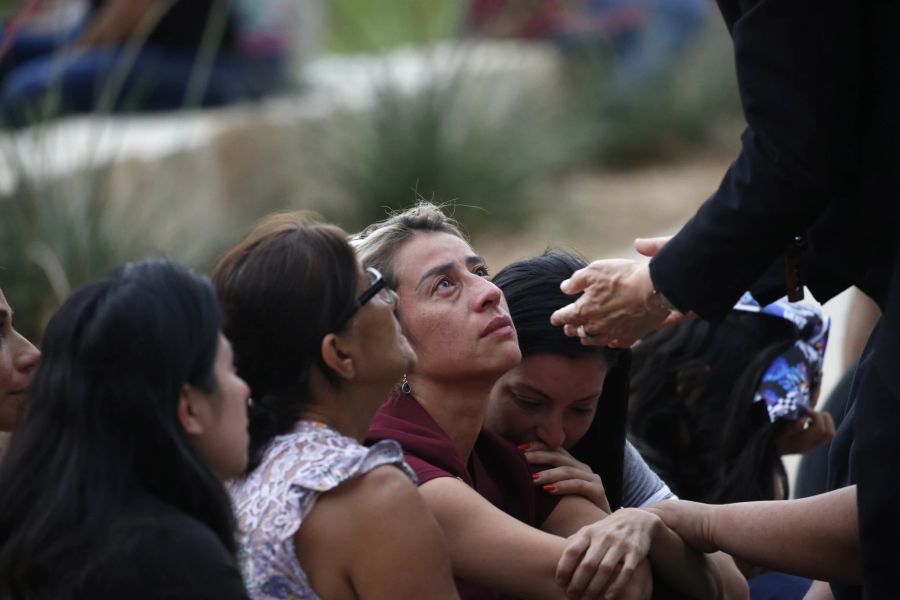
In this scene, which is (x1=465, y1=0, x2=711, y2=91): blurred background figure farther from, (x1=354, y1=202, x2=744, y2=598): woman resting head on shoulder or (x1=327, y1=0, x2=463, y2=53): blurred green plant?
(x1=354, y1=202, x2=744, y2=598): woman resting head on shoulder

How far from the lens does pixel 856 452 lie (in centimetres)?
210

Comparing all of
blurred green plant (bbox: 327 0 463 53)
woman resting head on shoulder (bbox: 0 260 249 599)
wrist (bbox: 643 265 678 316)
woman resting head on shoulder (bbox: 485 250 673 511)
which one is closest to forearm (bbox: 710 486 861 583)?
woman resting head on shoulder (bbox: 485 250 673 511)

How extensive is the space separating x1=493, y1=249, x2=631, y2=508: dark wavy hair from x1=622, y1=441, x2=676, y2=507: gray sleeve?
0.04m

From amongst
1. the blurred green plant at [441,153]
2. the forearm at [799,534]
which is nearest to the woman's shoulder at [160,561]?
the forearm at [799,534]

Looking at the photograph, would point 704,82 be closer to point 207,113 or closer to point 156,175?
point 207,113

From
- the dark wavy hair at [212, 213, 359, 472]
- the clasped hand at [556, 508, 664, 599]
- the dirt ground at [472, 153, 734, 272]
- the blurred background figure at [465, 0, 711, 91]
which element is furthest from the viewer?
the blurred background figure at [465, 0, 711, 91]

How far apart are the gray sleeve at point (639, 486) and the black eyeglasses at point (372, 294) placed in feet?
2.48

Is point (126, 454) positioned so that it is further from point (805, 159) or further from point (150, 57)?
point (150, 57)

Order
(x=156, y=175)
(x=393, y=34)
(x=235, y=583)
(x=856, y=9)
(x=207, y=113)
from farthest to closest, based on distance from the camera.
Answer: (x=393, y=34) → (x=207, y=113) → (x=156, y=175) → (x=856, y=9) → (x=235, y=583)

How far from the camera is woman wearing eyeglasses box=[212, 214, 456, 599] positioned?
6.59 feet

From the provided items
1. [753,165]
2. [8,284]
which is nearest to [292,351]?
[753,165]

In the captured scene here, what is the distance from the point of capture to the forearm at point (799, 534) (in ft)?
7.38

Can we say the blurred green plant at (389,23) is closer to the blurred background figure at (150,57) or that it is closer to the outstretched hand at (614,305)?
the blurred background figure at (150,57)

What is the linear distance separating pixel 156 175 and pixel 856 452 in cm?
491
